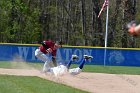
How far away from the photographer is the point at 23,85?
12969 mm

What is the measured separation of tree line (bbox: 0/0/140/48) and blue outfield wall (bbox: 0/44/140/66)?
19.8m

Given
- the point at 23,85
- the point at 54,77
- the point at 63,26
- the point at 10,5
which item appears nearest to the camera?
the point at 23,85

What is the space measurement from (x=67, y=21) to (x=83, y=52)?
32.3 m

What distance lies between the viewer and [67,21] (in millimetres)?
60969

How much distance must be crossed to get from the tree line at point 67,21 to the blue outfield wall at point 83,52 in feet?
64.8

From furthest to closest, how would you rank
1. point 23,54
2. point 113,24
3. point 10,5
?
point 113,24 < point 10,5 < point 23,54

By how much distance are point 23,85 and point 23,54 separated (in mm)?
15327

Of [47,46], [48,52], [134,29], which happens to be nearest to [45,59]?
[48,52]

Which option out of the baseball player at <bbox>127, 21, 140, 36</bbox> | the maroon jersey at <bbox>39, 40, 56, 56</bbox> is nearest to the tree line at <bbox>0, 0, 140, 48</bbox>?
the maroon jersey at <bbox>39, 40, 56, 56</bbox>

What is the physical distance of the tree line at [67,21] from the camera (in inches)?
2051

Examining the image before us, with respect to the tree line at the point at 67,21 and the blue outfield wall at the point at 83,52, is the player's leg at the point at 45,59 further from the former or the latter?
the tree line at the point at 67,21

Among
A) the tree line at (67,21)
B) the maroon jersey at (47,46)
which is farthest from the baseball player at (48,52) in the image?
the tree line at (67,21)

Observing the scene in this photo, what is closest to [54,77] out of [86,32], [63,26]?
[86,32]

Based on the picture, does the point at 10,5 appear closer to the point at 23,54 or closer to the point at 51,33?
the point at 51,33
